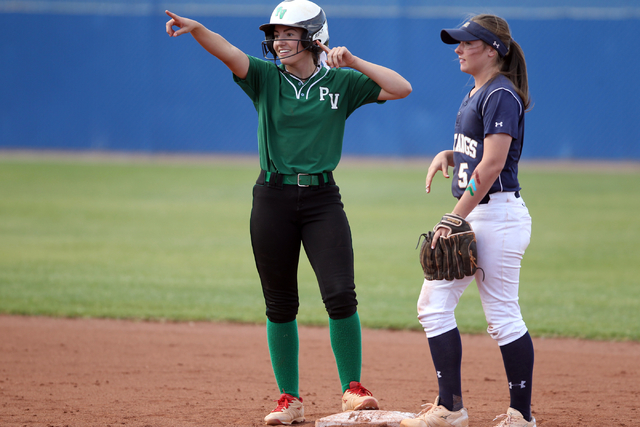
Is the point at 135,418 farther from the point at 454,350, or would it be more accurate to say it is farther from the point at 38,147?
the point at 38,147

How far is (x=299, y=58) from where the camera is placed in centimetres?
336

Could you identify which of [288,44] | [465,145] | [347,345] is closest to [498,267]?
[465,145]

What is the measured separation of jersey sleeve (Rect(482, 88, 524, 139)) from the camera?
9.46 feet

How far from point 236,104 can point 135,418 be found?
16.2m


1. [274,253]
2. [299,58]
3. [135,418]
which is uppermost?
[299,58]

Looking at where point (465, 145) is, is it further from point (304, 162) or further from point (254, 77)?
point (254, 77)

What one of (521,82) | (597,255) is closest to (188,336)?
(521,82)

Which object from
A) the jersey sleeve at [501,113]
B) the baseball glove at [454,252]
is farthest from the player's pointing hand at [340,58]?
the baseball glove at [454,252]

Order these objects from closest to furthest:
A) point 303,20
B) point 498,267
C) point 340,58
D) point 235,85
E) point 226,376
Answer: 1. point 498,267
2. point 340,58
3. point 303,20
4. point 226,376
5. point 235,85

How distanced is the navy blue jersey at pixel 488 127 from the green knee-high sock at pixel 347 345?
809 millimetres

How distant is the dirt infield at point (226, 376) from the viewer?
11.6 feet

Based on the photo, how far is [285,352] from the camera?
3.48 m

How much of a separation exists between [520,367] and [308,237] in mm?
1120

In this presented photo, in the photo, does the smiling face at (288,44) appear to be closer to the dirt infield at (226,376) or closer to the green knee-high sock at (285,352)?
the green knee-high sock at (285,352)
